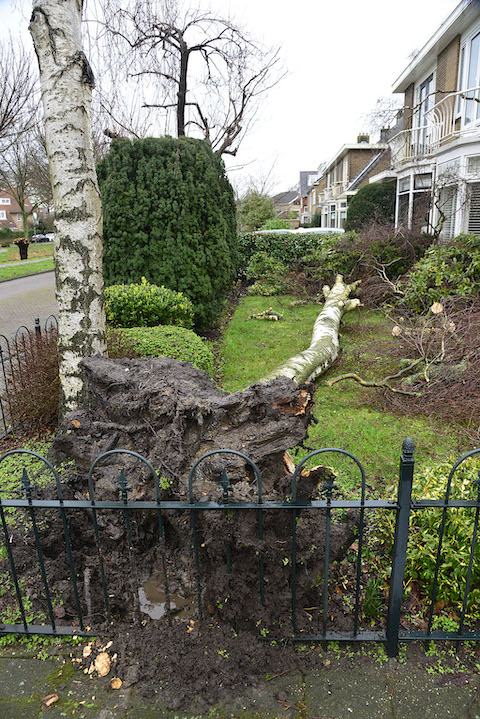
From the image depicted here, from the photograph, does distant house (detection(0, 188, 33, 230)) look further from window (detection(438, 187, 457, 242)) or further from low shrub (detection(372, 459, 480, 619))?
low shrub (detection(372, 459, 480, 619))

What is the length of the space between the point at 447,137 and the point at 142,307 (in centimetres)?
1219

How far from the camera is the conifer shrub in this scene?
8.63 m

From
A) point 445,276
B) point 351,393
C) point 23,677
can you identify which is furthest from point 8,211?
point 23,677

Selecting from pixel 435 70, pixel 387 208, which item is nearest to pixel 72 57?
pixel 435 70

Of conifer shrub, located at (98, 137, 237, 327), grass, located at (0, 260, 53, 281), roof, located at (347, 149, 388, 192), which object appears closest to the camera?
conifer shrub, located at (98, 137, 237, 327)

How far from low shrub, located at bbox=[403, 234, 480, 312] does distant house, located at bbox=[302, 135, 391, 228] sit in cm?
1998

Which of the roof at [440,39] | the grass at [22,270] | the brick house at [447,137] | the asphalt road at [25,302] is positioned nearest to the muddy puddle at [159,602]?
the asphalt road at [25,302]

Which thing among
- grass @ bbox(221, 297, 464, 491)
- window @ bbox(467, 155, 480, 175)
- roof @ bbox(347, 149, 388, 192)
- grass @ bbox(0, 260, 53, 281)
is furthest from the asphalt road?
roof @ bbox(347, 149, 388, 192)

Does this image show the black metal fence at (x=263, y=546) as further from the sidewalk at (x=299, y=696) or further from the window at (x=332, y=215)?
the window at (x=332, y=215)

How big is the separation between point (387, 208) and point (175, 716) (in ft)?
74.1

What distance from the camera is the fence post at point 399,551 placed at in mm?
2309

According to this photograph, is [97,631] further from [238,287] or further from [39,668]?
[238,287]

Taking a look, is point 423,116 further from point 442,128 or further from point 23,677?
point 23,677

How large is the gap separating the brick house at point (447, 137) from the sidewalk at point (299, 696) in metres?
11.7
